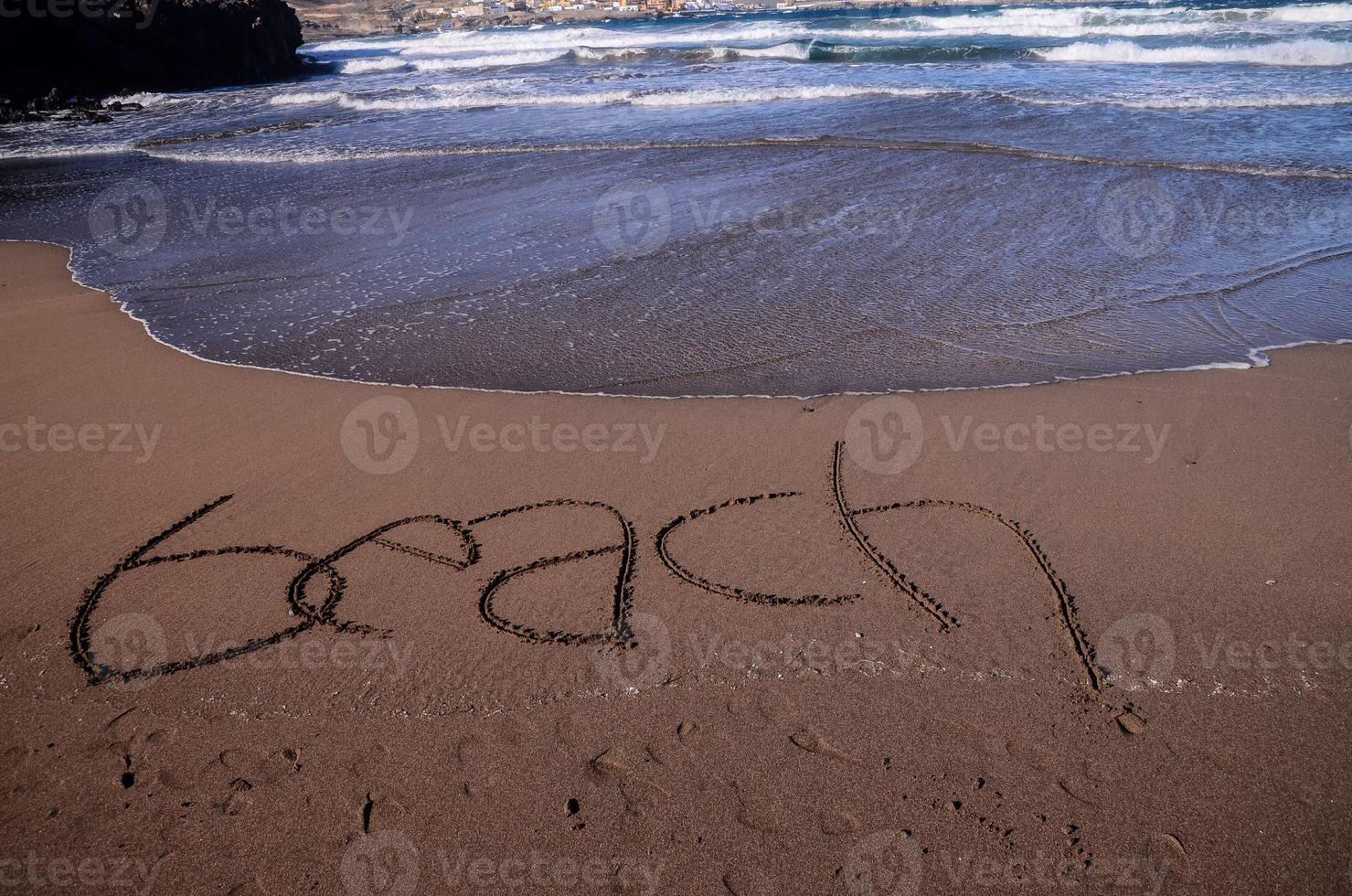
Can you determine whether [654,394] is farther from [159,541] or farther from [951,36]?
[951,36]

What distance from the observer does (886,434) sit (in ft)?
15.5

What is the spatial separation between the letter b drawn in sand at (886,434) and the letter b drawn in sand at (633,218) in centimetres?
355

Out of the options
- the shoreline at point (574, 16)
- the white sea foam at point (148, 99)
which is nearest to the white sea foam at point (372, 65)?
the white sea foam at point (148, 99)

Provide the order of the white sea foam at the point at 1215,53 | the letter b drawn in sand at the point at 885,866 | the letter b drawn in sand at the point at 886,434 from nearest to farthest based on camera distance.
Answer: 1. the letter b drawn in sand at the point at 885,866
2. the letter b drawn in sand at the point at 886,434
3. the white sea foam at the point at 1215,53

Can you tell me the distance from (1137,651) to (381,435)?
167 inches

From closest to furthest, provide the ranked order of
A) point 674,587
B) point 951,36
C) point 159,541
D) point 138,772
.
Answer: point 138,772 → point 674,587 → point 159,541 → point 951,36

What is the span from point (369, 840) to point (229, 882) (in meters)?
0.43

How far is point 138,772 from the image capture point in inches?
112

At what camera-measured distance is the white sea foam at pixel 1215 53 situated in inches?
730

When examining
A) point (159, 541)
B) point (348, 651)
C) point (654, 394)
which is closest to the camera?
point (348, 651)

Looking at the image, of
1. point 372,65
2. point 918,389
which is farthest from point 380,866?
point 372,65

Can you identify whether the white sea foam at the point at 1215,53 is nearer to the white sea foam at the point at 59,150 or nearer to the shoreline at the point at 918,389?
the shoreline at the point at 918,389

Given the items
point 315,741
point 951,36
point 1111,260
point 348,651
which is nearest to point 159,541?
point 348,651

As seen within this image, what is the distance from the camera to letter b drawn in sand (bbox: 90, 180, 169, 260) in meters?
9.09
